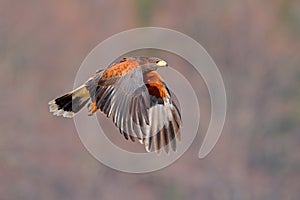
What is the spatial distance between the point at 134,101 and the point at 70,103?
672 mm

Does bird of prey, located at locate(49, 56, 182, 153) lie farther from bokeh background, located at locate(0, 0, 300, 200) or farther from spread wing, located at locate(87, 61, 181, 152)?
bokeh background, located at locate(0, 0, 300, 200)

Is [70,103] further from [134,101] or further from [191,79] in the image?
[191,79]

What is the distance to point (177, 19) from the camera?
1434 centimetres

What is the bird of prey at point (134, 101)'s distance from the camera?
5.60m

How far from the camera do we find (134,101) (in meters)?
5.59

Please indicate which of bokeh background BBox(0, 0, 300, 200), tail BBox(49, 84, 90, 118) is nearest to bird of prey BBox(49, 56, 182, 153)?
tail BBox(49, 84, 90, 118)

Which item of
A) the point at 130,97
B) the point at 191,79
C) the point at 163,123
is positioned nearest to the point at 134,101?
the point at 130,97

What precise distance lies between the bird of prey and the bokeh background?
662cm

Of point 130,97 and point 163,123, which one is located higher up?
point 163,123

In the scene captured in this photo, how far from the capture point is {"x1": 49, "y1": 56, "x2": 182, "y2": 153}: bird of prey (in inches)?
221

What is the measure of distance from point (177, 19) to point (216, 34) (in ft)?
1.70

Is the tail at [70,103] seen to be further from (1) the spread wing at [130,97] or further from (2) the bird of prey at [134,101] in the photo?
(1) the spread wing at [130,97]

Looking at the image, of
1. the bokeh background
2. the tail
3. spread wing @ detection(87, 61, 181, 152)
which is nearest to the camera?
spread wing @ detection(87, 61, 181, 152)

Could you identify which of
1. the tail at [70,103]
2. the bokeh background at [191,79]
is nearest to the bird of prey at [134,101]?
the tail at [70,103]
